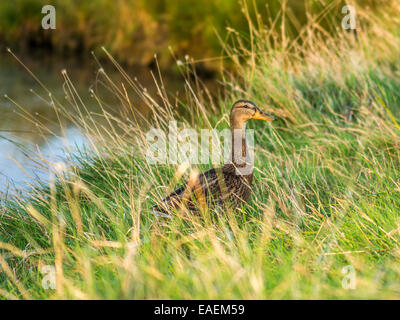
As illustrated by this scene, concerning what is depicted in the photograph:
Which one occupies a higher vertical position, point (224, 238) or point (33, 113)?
point (33, 113)

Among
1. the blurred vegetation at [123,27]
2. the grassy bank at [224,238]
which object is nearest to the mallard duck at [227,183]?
the grassy bank at [224,238]

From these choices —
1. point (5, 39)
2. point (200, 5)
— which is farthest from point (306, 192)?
point (5, 39)

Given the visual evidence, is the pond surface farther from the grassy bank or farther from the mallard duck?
the mallard duck

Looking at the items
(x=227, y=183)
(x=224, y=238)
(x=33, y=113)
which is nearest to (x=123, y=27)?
(x=33, y=113)

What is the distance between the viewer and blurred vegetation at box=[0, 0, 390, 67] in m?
10.7

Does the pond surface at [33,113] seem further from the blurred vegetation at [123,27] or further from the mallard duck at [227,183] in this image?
the mallard duck at [227,183]

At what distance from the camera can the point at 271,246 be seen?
3.07m

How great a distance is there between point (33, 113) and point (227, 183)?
4065 millimetres

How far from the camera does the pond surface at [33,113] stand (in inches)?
190

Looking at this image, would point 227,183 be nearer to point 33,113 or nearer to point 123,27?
point 33,113

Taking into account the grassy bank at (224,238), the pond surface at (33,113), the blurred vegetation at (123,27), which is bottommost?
the grassy bank at (224,238)

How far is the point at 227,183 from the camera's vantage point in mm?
3691

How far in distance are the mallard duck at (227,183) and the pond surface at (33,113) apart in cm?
103

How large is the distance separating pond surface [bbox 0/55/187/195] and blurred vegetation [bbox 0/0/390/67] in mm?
652
